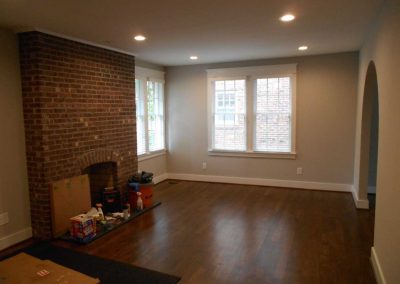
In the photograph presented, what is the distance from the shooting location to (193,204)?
496cm

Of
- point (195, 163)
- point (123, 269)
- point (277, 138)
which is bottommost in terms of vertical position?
point (123, 269)

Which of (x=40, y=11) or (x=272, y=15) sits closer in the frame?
(x=40, y=11)

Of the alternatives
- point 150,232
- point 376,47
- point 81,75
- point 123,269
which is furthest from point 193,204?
point 376,47

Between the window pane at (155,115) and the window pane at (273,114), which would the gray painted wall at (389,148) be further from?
the window pane at (155,115)

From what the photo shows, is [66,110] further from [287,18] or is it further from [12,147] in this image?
[287,18]

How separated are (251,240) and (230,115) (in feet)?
10.2

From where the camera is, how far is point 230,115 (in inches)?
244

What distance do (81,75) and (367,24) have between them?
362 cm

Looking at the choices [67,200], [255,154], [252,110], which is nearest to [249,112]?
[252,110]

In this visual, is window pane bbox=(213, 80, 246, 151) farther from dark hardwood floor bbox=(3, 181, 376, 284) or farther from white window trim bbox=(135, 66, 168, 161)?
dark hardwood floor bbox=(3, 181, 376, 284)

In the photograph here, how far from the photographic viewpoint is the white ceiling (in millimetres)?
2799

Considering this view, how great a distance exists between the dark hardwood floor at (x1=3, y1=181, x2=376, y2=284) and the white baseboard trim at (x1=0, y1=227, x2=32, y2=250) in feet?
1.54

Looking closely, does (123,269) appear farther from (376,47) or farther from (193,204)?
(376,47)

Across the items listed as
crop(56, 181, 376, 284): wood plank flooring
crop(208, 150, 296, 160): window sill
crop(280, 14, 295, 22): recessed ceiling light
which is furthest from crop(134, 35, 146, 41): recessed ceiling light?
crop(208, 150, 296, 160): window sill
